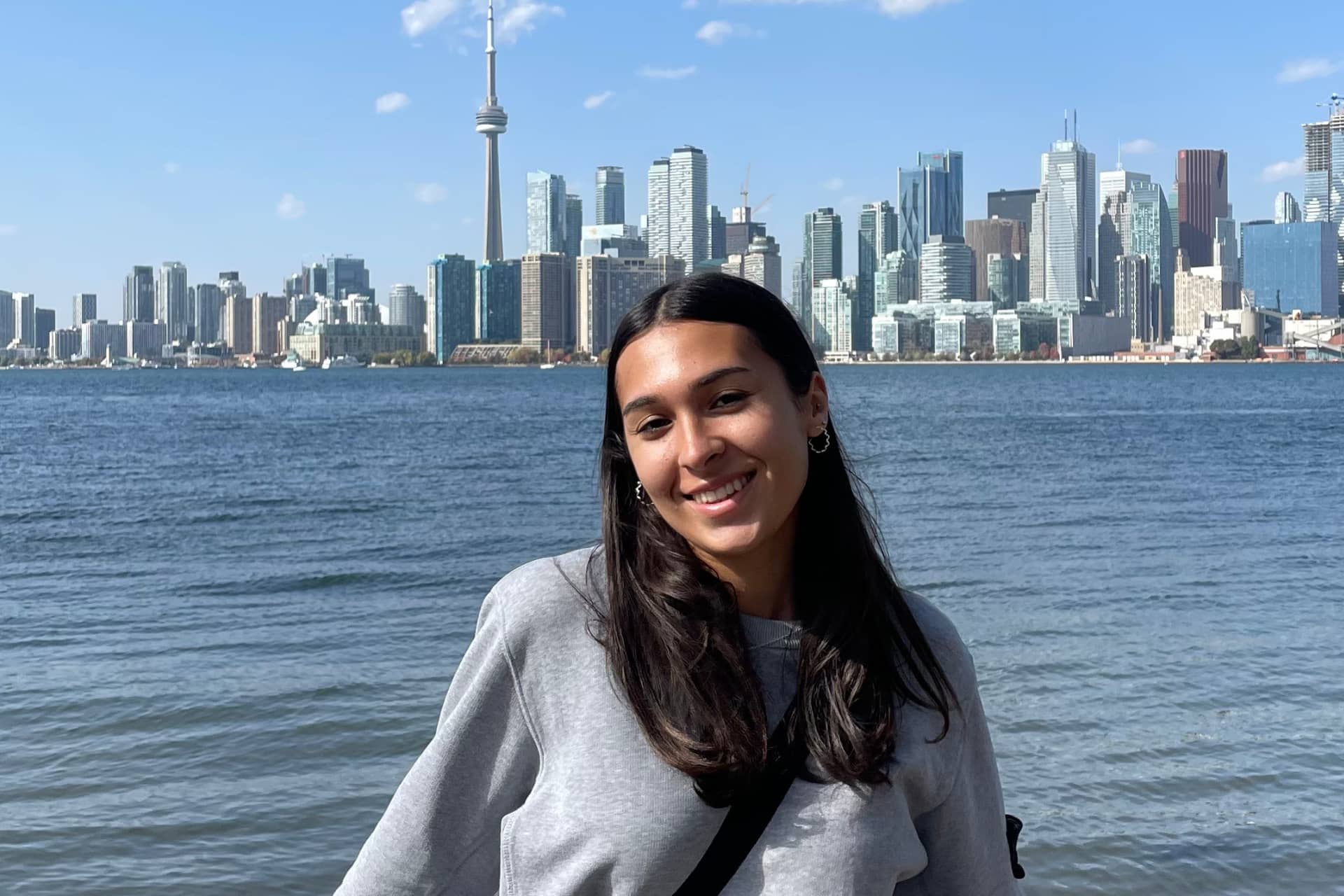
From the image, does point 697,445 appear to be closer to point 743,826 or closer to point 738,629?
point 738,629

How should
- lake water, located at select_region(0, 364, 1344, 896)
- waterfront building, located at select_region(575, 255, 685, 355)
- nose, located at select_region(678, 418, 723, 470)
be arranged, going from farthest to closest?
waterfront building, located at select_region(575, 255, 685, 355) < lake water, located at select_region(0, 364, 1344, 896) < nose, located at select_region(678, 418, 723, 470)

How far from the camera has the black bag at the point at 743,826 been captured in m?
1.77

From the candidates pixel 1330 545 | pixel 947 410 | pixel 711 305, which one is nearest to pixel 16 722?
pixel 711 305

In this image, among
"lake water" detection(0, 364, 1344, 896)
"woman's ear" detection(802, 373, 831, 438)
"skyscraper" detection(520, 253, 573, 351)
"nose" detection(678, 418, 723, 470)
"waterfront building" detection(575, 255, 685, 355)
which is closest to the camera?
"nose" detection(678, 418, 723, 470)

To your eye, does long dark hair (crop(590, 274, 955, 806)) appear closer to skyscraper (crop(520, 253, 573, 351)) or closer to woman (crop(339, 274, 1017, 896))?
woman (crop(339, 274, 1017, 896))

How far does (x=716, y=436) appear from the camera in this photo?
1.88m

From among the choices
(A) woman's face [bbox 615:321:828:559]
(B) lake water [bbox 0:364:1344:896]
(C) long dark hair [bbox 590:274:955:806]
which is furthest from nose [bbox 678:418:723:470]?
(B) lake water [bbox 0:364:1344:896]

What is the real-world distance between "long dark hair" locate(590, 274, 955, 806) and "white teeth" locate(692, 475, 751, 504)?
9cm

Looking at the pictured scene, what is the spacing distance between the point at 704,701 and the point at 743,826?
6.3 inches

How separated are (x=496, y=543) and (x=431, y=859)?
1767 cm

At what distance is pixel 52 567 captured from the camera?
1742 centimetres

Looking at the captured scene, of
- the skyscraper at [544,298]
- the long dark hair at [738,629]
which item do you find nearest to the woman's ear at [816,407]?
the long dark hair at [738,629]

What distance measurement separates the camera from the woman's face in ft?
6.17

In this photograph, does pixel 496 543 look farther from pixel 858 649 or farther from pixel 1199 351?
pixel 1199 351
